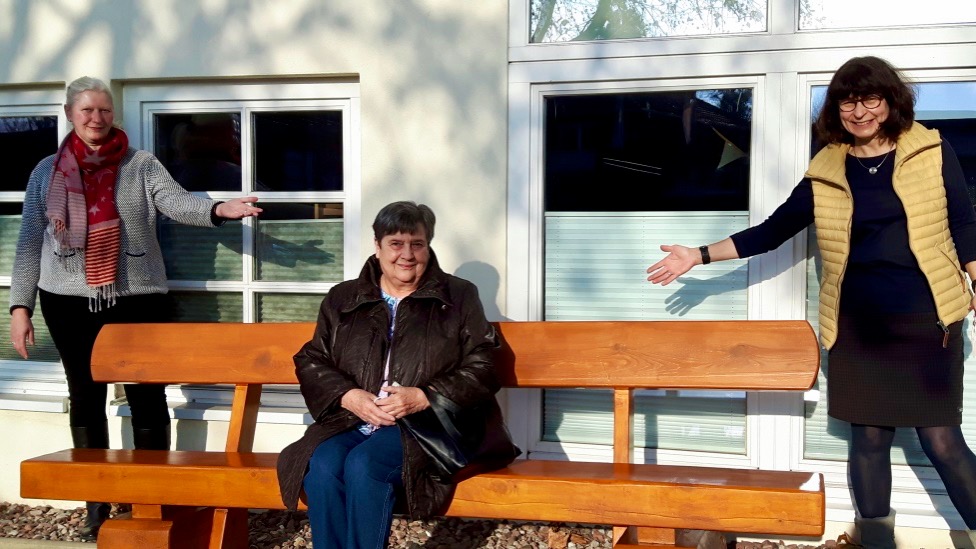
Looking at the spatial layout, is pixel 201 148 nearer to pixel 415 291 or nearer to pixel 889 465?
pixel 415 291

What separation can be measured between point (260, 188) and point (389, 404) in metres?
1.78

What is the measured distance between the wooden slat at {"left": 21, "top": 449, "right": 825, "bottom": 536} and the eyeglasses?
1.19 meters

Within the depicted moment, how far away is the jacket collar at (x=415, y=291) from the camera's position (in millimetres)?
3240

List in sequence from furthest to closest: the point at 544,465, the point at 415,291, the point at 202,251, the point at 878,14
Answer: the point at 202,251
the point at 878,14
the point at 415,291
the point at 544,465

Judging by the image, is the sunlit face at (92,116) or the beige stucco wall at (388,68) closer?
the sunlit face at (92,116)

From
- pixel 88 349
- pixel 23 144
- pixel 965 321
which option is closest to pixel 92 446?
pixel 88 349

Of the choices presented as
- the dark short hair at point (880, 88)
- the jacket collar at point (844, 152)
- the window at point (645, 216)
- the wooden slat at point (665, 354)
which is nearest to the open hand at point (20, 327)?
the wooden slat at point (665, 354)

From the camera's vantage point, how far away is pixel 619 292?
4.03m

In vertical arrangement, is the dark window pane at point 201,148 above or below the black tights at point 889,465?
above

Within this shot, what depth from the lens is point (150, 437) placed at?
13.0ft

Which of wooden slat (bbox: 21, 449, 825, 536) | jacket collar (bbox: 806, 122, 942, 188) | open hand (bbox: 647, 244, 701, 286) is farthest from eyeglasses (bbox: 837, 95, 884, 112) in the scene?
wooden slat (bbox: 21, 449, 825, 536)

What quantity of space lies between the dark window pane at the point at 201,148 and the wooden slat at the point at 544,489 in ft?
4.72

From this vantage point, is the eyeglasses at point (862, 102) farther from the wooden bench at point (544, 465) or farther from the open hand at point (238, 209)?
the open hand at point (238, 209)

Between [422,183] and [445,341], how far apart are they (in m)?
1.09
